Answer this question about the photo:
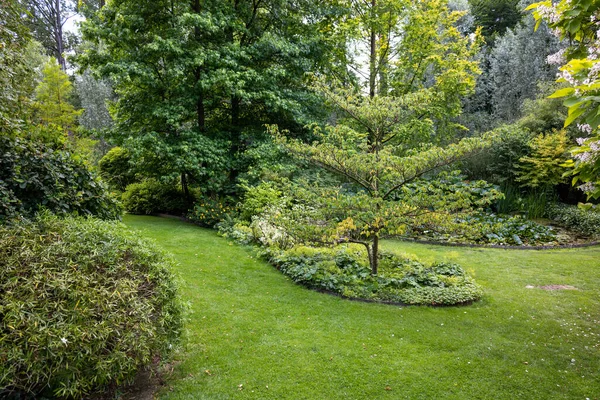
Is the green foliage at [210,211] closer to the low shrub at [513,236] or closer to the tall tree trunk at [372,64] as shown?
the low shrub at [513,236]

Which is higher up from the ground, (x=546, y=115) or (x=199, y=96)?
(x=546, y=115)

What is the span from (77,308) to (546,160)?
39.9 ft

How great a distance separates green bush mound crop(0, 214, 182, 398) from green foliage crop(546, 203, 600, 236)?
10171 mm

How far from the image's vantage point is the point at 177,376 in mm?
2932

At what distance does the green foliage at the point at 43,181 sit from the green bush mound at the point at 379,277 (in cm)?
301

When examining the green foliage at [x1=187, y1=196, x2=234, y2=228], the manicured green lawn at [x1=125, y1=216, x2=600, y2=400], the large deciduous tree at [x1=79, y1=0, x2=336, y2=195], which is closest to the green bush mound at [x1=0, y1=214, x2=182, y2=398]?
the manicured green lawn at [x1=125, y1=216, x2=600, y2=400]

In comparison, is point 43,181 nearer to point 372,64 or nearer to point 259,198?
point 259,198

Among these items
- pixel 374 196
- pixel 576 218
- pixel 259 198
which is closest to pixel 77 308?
pixel 374 196

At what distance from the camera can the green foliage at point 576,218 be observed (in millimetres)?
9281

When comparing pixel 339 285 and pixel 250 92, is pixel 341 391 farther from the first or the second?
pixel 250 92

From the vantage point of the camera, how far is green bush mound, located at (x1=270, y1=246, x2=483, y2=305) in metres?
4.84

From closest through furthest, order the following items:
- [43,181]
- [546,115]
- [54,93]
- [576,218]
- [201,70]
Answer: [43,181], [201,70], [576,218], [546,115], [54,93]

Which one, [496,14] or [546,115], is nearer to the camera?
[546,115]

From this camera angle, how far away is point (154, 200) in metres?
11.0
